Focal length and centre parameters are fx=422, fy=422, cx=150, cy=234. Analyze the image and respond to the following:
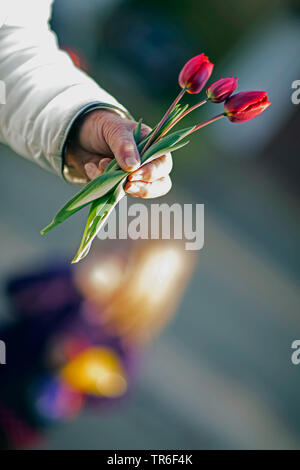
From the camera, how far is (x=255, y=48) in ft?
7.98

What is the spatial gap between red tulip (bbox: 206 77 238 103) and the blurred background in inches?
34.7

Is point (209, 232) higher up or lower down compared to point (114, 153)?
higher up

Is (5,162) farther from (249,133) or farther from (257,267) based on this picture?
(249,133)

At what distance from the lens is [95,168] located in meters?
0.53

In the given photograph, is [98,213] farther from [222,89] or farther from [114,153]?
[222,89]

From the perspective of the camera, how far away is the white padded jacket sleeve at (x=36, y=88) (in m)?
0.53

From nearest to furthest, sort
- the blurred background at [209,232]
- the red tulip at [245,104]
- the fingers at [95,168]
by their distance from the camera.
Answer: the red tulip at [245,104], the fingers at [95,168], the blurred background at [209,232]

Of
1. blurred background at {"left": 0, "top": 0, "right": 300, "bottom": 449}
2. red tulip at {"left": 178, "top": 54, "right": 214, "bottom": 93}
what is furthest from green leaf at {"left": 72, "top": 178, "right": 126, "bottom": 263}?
blurred background at {"left": 0, "top": 0, "right": 300, "bottom": 449}

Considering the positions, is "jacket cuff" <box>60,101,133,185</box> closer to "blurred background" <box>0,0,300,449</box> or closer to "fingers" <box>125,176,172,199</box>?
"fingers" <box>125,176,172,199</box>

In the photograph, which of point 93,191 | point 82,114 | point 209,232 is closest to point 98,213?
point 93,191

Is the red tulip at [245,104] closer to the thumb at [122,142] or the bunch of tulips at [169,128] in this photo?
the bunch of tulips at [169,128]

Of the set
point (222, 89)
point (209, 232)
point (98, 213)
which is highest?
point (209, 232)

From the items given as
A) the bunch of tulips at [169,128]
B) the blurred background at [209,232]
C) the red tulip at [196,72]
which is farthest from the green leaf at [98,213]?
the blurred background at [209,232]

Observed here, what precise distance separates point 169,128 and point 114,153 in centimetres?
6
